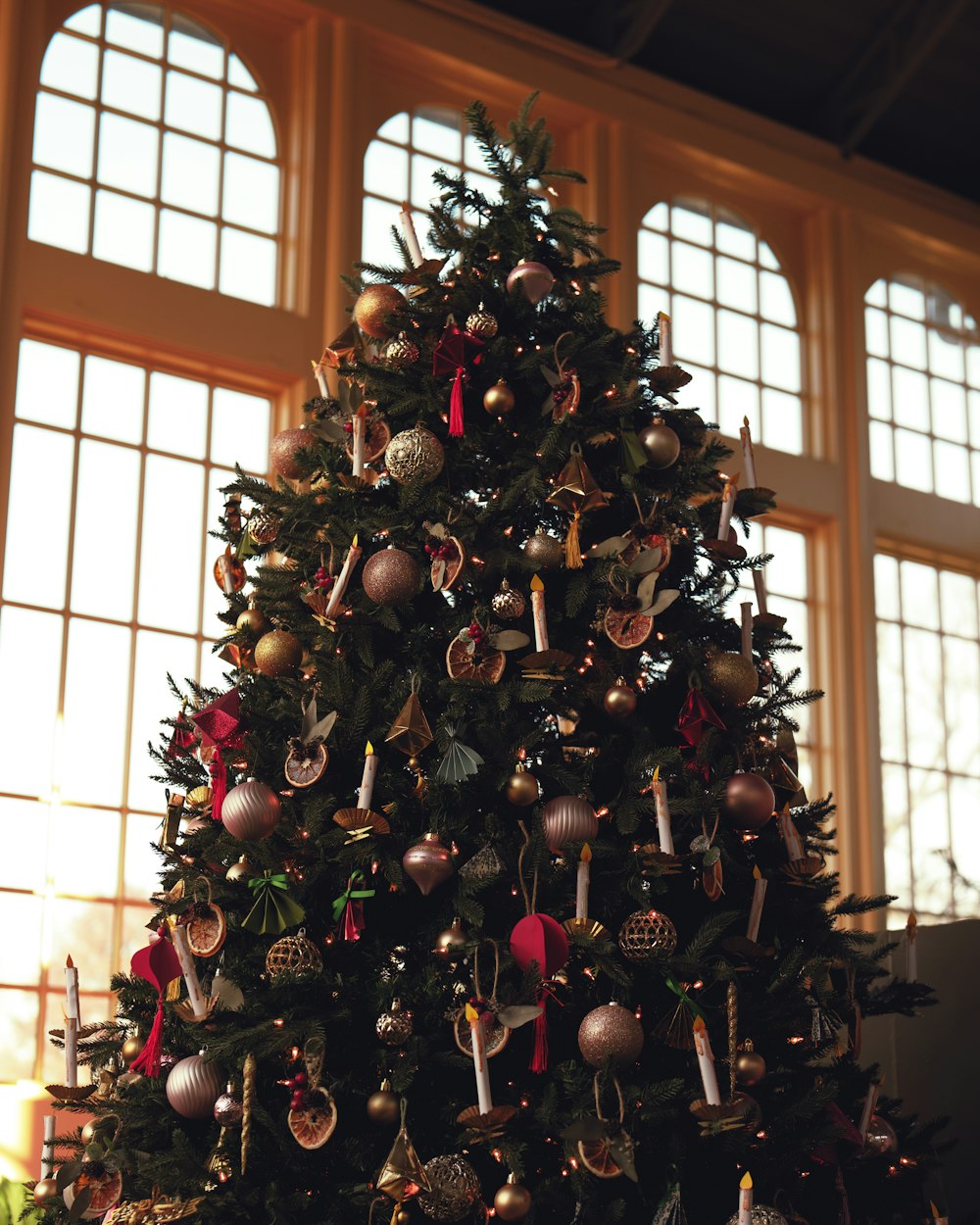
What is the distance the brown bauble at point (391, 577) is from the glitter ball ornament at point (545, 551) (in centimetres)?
21

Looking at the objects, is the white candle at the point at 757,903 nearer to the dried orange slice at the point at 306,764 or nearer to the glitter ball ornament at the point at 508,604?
the glitter ball ornament at the point at 508,604

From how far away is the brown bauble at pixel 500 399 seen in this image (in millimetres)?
2891

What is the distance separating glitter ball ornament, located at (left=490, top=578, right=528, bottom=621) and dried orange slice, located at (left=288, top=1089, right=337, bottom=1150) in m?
0.86

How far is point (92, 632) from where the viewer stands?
520 cm

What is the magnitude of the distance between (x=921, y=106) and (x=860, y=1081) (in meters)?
5.98

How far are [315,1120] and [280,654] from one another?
2.79ft

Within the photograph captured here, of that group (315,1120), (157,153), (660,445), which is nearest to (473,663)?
(660,445)

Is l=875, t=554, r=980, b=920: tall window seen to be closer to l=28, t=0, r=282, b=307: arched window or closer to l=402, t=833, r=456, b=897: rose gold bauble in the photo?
l=28, t=0, r=282, b=307: arched window

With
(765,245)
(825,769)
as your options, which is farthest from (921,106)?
(825,769)

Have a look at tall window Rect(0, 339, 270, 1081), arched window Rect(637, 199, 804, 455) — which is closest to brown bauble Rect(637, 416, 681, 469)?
tall window Rect(0, 339, 270, 1081)

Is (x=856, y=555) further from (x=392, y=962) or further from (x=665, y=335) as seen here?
(x=392, y=962)

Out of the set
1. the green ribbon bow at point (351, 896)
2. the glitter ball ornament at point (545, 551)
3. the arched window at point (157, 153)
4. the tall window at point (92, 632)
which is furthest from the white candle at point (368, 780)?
the arched window at point (157, 153)

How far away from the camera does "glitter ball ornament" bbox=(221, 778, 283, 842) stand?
260cm

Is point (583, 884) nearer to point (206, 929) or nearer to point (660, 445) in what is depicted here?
point (206, 929)
